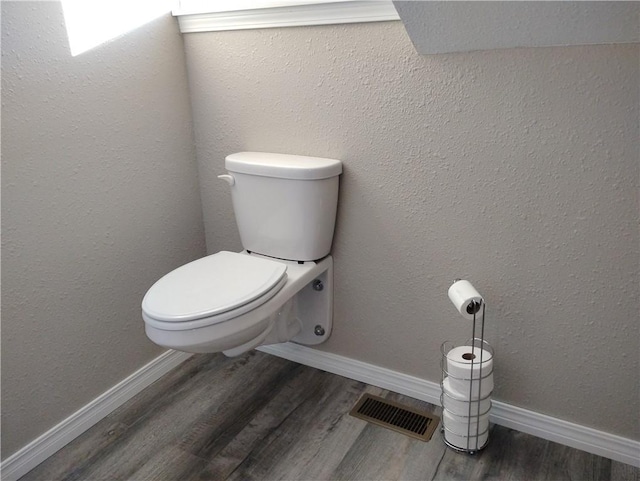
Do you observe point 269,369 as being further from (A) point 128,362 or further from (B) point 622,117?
(B) point 622,117

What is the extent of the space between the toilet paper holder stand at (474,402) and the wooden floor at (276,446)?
32mm

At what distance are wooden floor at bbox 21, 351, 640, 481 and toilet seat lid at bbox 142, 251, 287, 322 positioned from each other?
1.53 feet

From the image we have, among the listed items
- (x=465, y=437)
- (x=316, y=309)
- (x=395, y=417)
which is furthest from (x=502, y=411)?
(x=316, y=309)

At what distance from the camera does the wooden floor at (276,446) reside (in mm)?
1523

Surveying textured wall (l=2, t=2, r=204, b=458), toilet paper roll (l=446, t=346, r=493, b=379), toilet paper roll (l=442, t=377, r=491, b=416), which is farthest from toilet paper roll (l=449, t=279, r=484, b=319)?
textured wall (l=2, t=2, r=204, b=458)

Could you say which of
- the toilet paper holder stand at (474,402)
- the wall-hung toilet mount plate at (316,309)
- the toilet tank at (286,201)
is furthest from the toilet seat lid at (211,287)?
the toilet paper holder stand at (474,402)

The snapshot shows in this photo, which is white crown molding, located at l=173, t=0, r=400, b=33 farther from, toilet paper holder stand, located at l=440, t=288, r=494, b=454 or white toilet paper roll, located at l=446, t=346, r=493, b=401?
white toilet paper roll, located at l=446, t=346, r=493, b=401

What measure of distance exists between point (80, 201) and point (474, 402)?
1269mm

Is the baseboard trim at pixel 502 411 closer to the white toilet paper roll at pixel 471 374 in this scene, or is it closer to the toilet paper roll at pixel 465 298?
the white toilet paper roll at pixel 471 374

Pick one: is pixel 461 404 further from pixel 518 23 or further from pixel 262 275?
pixel 518 23

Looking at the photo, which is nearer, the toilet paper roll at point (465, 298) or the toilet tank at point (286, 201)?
the toilet paper roll at point (465, 298)

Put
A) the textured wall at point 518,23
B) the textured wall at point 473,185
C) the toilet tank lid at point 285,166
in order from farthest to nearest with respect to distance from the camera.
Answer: the toilet tank lid at point 285,166, the textured wall at point 473,185, the textured wall at point 518,23

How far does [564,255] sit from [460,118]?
0.46 metres

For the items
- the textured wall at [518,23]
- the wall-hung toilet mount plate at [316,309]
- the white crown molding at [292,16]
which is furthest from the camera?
the wall-hung toilet mount plate at [316,309]
